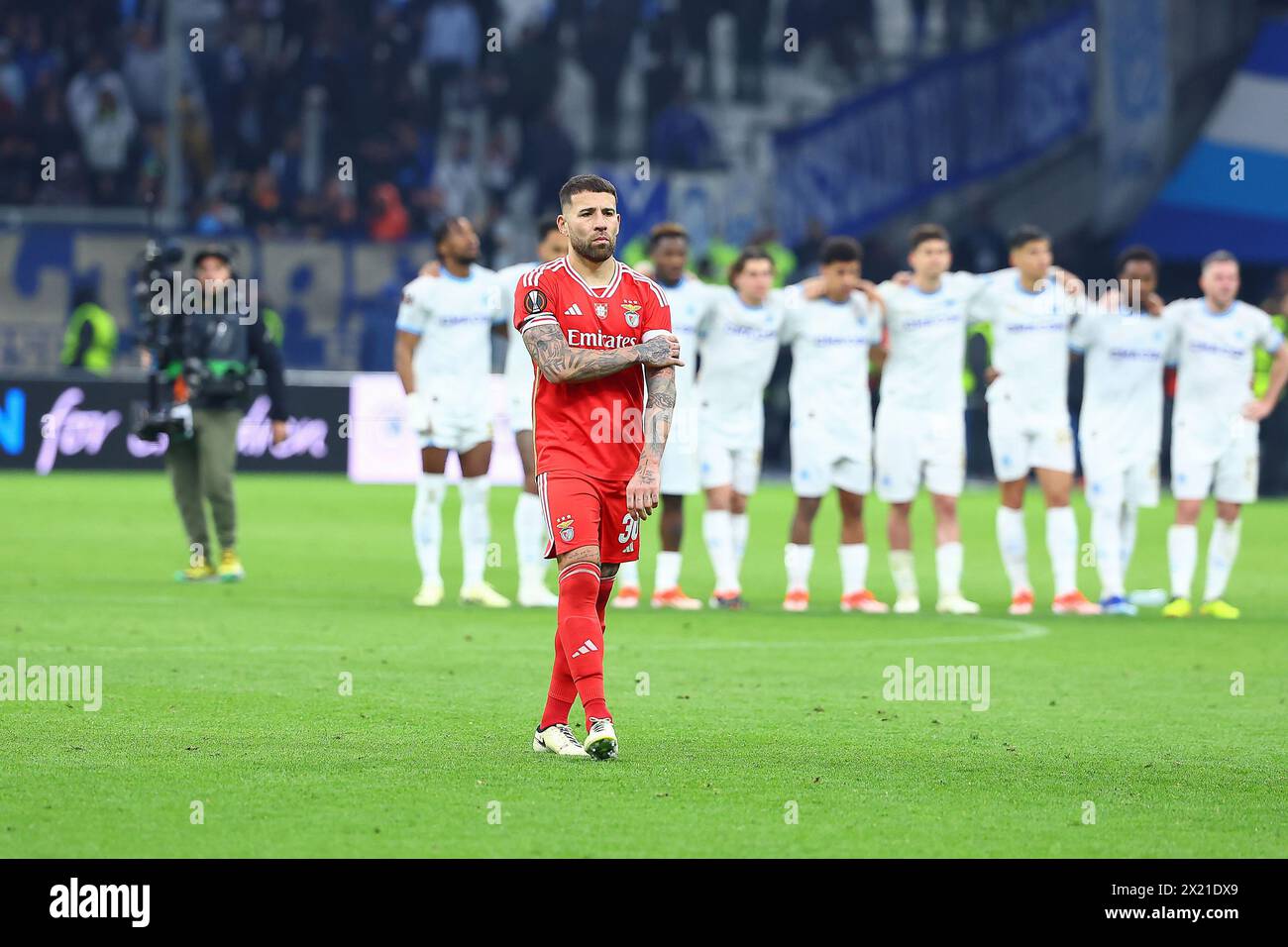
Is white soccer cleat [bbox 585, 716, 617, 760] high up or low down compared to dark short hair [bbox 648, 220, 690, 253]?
down

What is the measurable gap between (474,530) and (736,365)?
1.99m

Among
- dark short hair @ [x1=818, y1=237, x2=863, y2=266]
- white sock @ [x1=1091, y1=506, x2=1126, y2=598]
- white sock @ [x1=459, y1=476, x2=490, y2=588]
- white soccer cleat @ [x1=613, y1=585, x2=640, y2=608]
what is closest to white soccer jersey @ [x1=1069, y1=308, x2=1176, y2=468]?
white sock @ [x1=1091, y1=506, x2=1126, y2=598]

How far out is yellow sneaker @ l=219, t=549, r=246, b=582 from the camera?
50.2ft

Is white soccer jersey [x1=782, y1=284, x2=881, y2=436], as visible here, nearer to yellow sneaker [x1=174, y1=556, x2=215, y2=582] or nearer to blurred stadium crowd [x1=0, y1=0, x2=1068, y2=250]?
yellow sneaker [x1=174, y1=556, x2=215, y2=582]

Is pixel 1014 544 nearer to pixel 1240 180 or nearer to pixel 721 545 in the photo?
pixel 721 545

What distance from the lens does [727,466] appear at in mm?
14305

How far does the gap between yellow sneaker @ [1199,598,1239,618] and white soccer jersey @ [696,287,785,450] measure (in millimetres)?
3080

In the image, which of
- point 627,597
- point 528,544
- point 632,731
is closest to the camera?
point 632,731

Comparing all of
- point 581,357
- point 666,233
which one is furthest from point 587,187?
point 666,233

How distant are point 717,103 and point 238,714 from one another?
80.0 ft

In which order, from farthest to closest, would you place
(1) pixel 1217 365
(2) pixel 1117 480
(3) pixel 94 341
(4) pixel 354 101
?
(4) pixel 354 101
(3) pixel 94 341
(2) pixel 1117 480
(1) pixel 1217 365

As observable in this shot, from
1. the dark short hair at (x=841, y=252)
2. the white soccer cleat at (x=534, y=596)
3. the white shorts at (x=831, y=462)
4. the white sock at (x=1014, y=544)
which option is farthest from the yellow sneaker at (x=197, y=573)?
the white sock at (x=1014, y=544)

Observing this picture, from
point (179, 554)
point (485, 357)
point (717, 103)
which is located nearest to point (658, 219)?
point (717, 103)

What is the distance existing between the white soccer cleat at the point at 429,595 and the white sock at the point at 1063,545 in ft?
12.8
